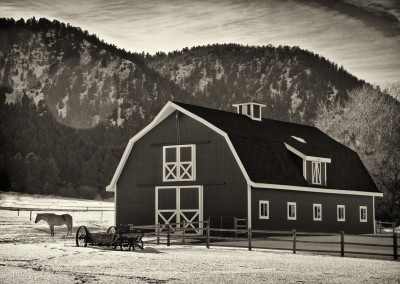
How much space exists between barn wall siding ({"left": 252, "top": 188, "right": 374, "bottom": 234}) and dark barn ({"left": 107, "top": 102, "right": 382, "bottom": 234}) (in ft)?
0.17

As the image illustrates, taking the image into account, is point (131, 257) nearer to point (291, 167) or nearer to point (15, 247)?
point (15, 247)

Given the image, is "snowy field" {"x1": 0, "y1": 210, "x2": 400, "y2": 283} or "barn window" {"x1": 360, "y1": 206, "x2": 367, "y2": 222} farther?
"barn window" {"x1": 360, "y1": 206, "x2": 367, "y2": 222}

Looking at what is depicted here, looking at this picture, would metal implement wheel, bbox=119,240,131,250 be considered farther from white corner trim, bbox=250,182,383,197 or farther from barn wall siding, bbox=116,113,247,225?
white corner trim, bbox=250,182,383,197

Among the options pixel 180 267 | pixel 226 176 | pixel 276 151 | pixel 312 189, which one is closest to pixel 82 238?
pixel 180 267

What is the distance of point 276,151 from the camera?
3825cm

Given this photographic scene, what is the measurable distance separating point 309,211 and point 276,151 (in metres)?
3.83

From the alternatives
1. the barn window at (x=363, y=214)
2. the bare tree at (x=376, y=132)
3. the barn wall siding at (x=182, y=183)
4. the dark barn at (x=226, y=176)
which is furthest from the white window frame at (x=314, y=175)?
the bare tree at (x=376, y=132)

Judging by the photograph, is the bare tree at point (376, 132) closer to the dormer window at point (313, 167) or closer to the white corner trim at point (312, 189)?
the white corner trim at point (312, 189)

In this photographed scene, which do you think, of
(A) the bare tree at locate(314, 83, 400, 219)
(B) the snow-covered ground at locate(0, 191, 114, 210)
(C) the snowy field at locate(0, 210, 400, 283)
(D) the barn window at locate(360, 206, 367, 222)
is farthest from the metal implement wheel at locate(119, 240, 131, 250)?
(B) the snow-covered ground at locate(0, 191, 114, 210)

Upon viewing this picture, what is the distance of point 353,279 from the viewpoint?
16.8 meters

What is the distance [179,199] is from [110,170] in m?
102

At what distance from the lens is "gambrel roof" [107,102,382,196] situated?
35.3 meters

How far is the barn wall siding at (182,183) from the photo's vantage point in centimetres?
3475

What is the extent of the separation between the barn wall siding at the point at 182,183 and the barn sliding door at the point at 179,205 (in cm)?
30
